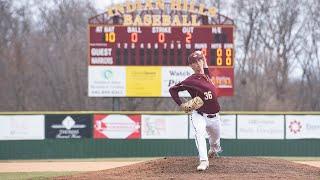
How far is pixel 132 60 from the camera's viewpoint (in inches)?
882

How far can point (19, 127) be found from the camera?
73.6 ft

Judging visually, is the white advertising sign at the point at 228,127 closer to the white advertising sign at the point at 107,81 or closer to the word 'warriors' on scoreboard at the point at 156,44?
the word 'warriors' on scoreboard at the point at 156,44

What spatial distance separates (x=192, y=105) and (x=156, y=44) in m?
13.8

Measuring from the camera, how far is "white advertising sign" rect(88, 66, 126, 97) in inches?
882

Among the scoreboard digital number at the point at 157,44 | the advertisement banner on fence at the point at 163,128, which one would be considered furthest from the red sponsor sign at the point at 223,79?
the advertisement banner on fence at the point at 163,128

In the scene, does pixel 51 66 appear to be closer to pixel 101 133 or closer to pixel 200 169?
pixel 101 133

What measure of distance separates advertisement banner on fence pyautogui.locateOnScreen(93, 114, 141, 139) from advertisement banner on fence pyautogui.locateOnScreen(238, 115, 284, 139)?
3.57 m

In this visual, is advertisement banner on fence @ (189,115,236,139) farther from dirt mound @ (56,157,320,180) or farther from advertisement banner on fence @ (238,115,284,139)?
dirt mound @ (56,157,320,180)

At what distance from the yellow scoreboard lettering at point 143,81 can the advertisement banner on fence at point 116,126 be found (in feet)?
2.91

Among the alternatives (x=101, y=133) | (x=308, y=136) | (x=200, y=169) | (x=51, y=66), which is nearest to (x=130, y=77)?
(x=101, y=133)

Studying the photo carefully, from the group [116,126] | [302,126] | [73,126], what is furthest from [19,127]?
[302,126]

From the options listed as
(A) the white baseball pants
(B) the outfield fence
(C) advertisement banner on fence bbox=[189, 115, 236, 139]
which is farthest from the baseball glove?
(C) advertisement banner on fence bbox=[189, 115, 236, 139]

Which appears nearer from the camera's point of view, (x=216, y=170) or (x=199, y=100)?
(x=216, y=170)

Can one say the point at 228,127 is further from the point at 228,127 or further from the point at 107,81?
the point at 107,81
